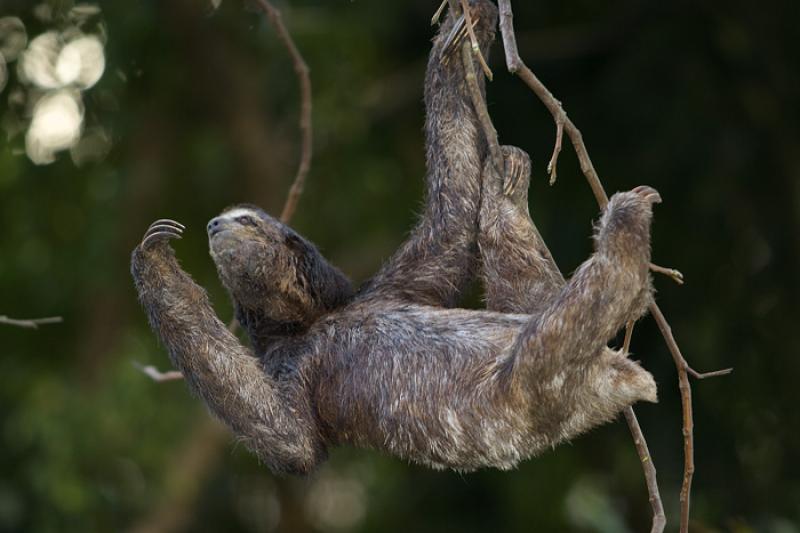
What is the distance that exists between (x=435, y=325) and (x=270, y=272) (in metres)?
1.01

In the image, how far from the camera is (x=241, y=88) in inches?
563

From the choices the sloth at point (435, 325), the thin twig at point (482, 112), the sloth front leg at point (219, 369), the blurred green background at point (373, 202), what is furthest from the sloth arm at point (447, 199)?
the blurred green background at point (373, 202)

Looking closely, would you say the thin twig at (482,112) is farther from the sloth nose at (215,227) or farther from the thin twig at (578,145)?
the sloth nose at (215,227)

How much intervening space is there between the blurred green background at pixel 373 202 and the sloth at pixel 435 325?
4.23 m

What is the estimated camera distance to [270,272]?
6688 millimetres

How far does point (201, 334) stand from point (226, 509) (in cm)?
1166

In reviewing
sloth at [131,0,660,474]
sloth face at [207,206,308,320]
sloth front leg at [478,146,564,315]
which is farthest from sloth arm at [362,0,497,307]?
sloth face at [207,206,308,320]

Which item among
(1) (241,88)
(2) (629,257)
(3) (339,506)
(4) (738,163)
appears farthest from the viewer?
(3) (339,506)

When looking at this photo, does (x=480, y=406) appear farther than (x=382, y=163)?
No

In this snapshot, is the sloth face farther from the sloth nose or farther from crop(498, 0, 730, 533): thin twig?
crop(498, 0, 730, 533): thin twig

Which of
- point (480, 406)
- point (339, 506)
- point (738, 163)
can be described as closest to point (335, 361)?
point (480, 406)

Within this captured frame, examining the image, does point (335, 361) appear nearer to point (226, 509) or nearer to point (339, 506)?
point (226, 509)

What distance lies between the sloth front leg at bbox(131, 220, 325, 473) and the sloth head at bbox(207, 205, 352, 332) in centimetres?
24

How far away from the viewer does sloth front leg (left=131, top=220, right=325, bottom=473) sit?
6203 mm
